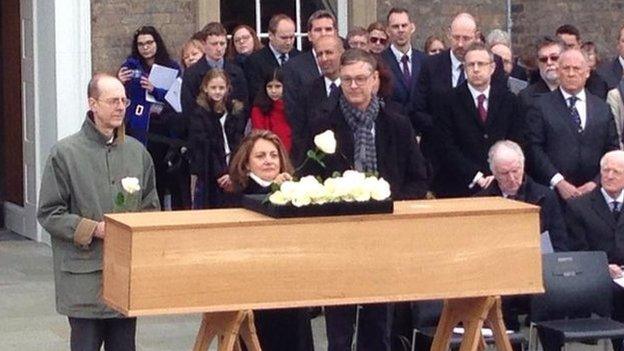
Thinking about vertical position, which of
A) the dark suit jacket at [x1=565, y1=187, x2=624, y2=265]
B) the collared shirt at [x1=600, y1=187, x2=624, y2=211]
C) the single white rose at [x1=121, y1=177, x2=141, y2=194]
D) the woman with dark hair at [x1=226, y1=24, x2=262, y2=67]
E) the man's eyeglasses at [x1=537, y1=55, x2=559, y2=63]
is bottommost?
the dark suit jacket at [x1=565, y1=187, x2=624, y2=265]

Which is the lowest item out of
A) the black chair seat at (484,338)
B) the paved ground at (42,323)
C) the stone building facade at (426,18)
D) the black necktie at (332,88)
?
the paved ground at (42,323)

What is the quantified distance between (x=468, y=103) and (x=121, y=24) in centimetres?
440

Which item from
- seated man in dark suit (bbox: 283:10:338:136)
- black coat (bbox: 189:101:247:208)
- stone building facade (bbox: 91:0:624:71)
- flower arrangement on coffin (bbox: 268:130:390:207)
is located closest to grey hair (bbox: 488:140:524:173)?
seated man in dark suit (bbox: 283:10:338:136)

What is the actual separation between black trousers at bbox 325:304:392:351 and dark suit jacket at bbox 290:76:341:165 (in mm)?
1092

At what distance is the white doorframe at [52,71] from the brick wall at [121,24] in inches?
5.3

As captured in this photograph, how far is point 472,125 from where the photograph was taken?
11.4 metres

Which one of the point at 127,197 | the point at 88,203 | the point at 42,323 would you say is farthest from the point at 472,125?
the point at 88,203

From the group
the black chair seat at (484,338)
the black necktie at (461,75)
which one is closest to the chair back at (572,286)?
the black chair seat at (484,338)

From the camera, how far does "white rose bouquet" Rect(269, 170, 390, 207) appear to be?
818 centimetres

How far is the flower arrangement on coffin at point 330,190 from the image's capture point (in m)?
8.18

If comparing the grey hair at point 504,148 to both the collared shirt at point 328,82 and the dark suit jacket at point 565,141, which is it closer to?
the dark suit jacket at point 565,141

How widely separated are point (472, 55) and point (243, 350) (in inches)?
125

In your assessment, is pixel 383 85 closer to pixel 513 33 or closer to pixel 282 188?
pixel 282 188

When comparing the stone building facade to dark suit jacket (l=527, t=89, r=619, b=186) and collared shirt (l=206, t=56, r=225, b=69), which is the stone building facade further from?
dark suit jacket (l=527, t=89, r=619, b=186)
